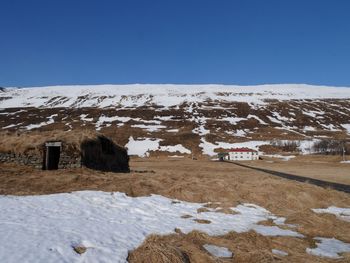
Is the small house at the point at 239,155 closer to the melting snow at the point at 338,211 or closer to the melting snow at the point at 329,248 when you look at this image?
the melting snow at the point at 338,211

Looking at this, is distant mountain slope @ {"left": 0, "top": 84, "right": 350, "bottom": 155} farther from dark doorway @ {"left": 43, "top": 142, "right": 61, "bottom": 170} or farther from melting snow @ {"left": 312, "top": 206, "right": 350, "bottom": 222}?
melting snow @ {"left": 312, "top": 206, "right": 350, "bottom": 222}

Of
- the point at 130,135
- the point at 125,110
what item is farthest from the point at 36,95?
the point at 130,135

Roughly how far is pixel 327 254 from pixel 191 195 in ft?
22.6

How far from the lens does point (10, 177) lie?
1716cm

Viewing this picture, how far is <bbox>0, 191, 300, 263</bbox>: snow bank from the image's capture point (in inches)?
288

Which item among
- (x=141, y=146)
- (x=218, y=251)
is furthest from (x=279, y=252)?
(x=141, y=146)

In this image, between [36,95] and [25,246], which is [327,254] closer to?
[25,246]

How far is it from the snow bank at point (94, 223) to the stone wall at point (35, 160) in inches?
310

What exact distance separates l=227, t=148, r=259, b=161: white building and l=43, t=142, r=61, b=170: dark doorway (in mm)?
48751

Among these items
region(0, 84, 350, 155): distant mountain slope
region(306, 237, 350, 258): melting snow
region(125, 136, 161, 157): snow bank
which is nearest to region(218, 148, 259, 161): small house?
region(0, 84, 350, 155): distant mountain slope

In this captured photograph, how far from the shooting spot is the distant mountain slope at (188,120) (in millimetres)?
85750

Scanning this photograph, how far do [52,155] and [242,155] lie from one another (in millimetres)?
51031

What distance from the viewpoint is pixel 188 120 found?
113000 mm

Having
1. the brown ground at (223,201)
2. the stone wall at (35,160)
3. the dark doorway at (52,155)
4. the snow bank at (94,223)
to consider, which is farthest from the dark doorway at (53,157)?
the snow bank at (94,223)
